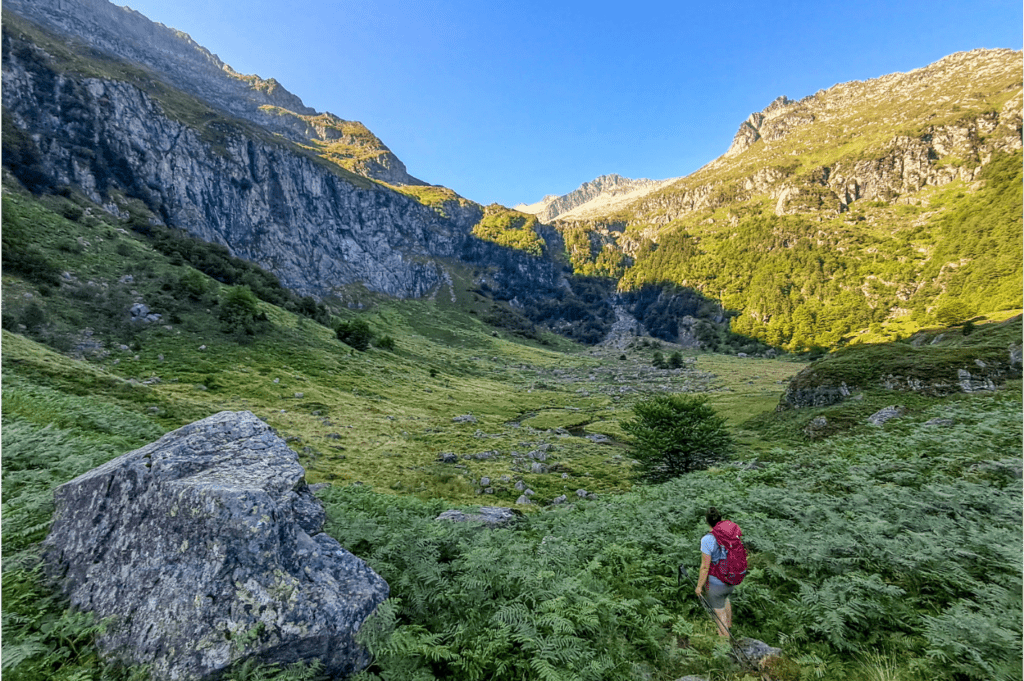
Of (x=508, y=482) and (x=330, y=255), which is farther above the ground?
(x=330, y=255)

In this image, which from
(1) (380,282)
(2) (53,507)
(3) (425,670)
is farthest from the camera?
(1) (380,282)

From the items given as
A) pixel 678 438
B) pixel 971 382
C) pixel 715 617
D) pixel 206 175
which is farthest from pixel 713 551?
pixel 206 175

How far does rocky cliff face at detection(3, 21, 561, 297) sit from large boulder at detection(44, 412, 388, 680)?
10023cm

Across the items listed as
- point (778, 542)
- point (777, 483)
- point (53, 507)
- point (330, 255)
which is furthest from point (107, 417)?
point (330, 255)

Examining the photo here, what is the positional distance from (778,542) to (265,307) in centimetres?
6713

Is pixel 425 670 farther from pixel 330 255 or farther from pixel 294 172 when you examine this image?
pixel 294 172

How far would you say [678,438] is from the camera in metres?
22.3

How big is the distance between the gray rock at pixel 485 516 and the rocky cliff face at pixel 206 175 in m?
101

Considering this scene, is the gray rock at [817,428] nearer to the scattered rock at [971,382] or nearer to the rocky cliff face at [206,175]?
the scattered rock at [971,382]

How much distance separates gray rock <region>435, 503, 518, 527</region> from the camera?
12930mm

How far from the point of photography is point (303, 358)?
4931 cm

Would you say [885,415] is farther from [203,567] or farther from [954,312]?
[954,312]

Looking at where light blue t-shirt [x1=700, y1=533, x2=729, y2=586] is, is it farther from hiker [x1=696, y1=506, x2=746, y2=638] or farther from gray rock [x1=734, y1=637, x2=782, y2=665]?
gray rock [x1=734, y1=637, x2=782, y2=665]

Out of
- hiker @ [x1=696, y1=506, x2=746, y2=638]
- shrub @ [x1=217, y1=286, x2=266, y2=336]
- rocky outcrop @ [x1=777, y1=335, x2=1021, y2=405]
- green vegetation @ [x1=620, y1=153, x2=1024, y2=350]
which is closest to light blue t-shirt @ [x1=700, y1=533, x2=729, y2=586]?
hiker @ [x1=696, y1=506, x2=746, y2=638]
